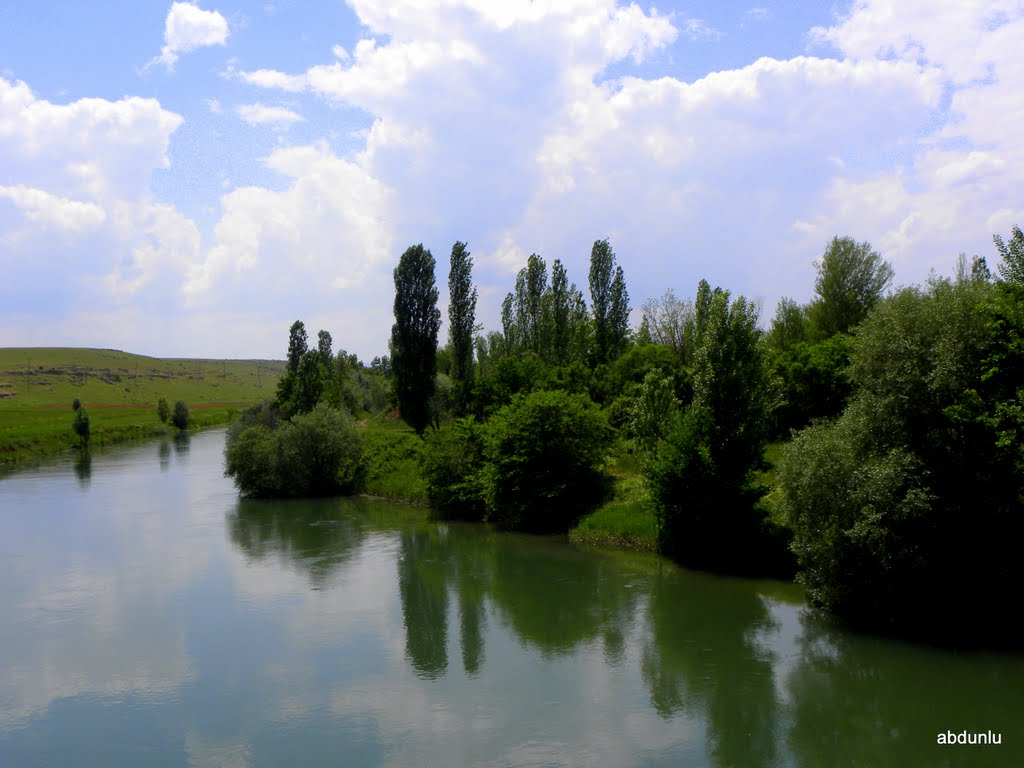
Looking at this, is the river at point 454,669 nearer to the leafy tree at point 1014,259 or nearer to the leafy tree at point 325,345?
the leafy tree at point 1014,259

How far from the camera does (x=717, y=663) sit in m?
18.0

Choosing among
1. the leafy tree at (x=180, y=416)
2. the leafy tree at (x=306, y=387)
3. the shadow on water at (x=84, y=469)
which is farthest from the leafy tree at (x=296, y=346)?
the leafy tree at (x=180, y=416)

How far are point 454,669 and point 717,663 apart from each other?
6264 millimetres

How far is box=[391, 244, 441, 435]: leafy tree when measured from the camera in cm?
4931

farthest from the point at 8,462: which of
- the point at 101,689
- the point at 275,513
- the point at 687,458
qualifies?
the point at 687,458

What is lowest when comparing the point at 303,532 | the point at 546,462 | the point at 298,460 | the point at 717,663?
the point at 717,663

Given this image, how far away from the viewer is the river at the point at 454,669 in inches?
552

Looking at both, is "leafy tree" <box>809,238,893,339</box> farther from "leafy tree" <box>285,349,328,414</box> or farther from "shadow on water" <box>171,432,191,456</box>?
"shadow on water" <box>171,432,191,456</box>

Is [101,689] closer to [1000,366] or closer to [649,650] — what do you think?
[649,650]

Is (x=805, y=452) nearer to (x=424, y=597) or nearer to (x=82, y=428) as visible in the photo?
(x=424, y=597)

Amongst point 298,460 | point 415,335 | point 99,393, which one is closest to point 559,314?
point 415,335

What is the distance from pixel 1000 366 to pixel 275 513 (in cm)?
3361

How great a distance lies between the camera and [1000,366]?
17.6m

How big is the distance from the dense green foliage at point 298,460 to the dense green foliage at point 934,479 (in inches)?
1231
